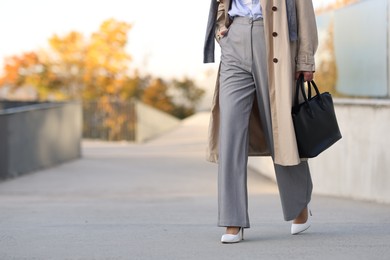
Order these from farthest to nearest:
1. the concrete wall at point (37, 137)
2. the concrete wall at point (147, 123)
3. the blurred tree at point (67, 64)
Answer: the blurred tree at point (67, 64), the concrete wall at point (147, 123), the concrete wall at point (37, 137)

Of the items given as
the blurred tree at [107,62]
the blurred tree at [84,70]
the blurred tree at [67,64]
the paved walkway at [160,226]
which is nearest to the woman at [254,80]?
the paved walkway at [160,226]

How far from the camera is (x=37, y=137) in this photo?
15227 millimetres

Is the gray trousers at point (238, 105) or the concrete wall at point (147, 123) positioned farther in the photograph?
the concrete wall at point (147, 123)

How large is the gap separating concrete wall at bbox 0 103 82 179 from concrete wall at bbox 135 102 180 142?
12.7 m

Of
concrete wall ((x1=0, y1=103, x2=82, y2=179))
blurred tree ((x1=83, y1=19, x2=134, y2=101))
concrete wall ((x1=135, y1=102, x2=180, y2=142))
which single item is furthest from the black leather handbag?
blurred tree ((x1=83, y1=19, x2=134, y2=101))

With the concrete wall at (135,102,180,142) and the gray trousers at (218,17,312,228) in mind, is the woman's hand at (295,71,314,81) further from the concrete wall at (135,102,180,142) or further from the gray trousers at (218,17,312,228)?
the concrete wall at (135,102,180,142)

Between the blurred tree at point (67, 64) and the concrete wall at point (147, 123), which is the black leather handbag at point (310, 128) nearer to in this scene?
the concrete wall at point (147, 123)

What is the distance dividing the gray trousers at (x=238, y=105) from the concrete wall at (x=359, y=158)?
3.11m

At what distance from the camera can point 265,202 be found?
9.11m

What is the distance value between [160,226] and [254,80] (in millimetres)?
1348

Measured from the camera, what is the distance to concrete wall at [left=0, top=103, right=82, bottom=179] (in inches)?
519

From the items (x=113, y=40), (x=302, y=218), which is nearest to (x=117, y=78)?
(x=113, y=40)

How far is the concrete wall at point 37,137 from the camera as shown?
13.2 m

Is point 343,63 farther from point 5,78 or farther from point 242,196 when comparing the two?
point 5,78
